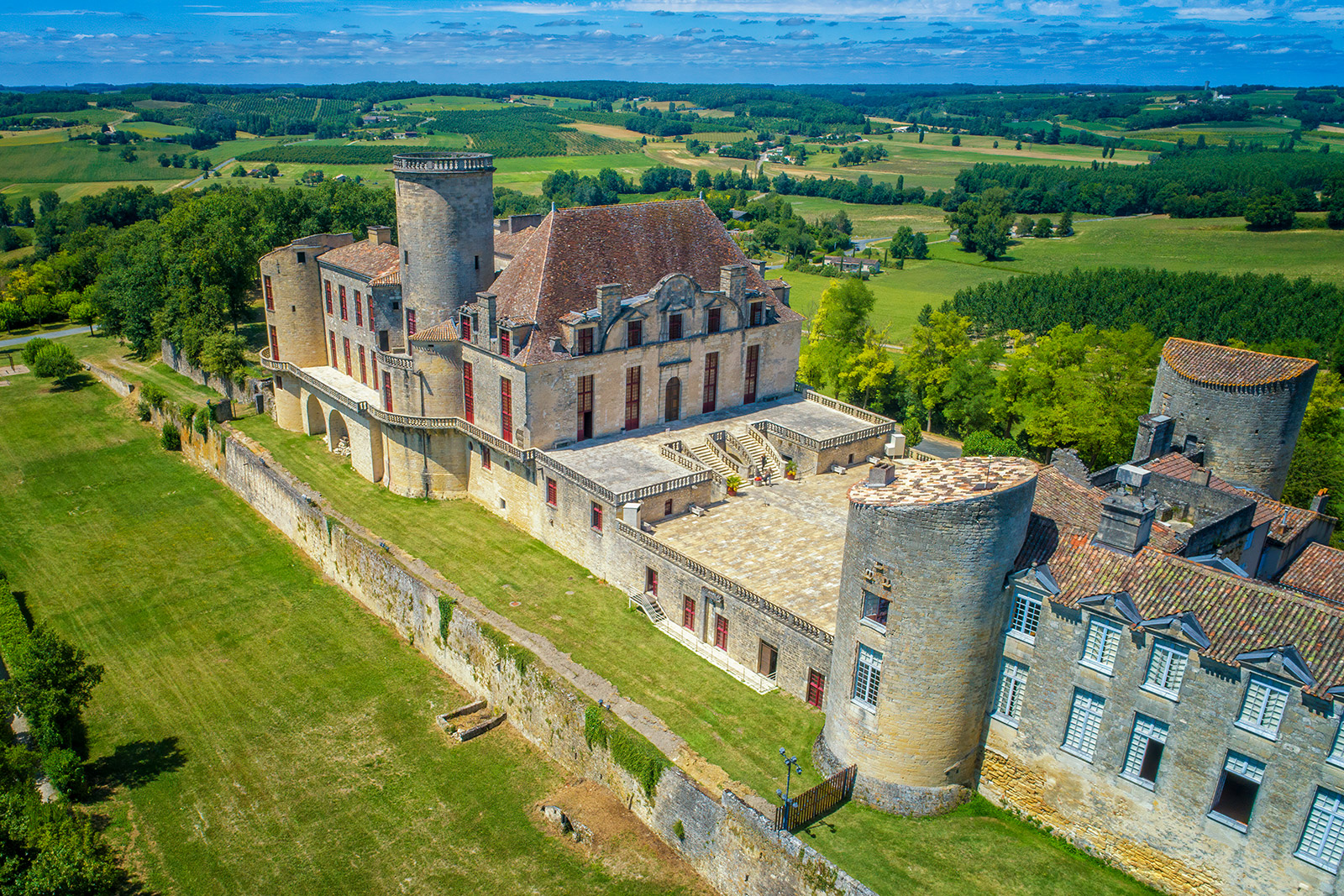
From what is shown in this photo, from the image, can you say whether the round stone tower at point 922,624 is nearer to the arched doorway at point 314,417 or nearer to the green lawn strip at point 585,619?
the green lawn strip at point 585,619

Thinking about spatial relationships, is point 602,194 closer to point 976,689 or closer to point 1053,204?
point 1053,204

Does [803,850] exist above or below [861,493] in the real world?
below

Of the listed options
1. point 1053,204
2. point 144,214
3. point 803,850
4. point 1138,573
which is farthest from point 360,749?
point 1053,204

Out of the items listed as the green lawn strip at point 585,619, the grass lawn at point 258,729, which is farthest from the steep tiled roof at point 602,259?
the grass lawn at point 258,729

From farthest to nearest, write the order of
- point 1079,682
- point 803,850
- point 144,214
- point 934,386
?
point 144,214 < point 934,386 < point 1079,682 < point 803,850

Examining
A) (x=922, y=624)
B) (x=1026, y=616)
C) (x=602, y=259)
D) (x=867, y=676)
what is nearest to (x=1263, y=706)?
(x=1026, y=616)

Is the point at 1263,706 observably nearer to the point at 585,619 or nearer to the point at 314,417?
the point at 585,619

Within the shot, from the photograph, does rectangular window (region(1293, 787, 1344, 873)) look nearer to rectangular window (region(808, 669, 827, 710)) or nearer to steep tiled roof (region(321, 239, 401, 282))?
rectangular window (region(808, 669, 827, 710))
